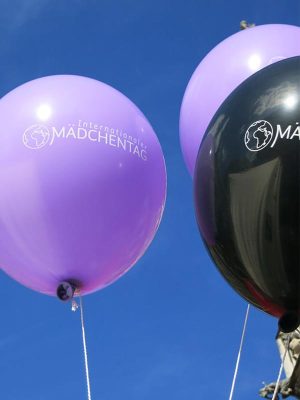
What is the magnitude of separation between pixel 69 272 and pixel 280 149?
2.85m

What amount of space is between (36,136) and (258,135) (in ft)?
8.69

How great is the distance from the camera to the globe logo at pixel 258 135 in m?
5.13

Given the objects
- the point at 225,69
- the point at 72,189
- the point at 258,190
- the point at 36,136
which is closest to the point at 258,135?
the point at 258,190

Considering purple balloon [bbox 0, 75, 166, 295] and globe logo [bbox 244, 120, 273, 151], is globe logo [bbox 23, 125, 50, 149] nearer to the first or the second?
purple balloon [bbox 0, 75, 166, 295]

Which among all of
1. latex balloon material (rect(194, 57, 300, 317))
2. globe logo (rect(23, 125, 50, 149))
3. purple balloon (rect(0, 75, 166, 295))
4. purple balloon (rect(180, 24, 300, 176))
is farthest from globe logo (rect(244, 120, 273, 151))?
purple balloon (rect(180, 24, 300, 176))

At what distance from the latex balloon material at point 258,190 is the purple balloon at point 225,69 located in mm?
2300

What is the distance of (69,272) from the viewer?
23.3 feet

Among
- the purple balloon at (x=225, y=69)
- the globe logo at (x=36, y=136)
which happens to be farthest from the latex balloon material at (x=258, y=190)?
the purple balloon at (x=225, y=69)

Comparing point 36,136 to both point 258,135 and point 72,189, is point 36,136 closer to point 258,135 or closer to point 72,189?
point 72,189

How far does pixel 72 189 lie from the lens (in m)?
6.86

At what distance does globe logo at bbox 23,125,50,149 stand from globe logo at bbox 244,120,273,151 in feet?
8.01

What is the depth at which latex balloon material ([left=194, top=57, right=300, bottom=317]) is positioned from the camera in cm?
502

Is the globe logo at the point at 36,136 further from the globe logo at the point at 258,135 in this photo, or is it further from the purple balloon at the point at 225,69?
the globe logo at the point at 258,135

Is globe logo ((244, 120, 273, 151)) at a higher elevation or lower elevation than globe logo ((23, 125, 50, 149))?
lower
